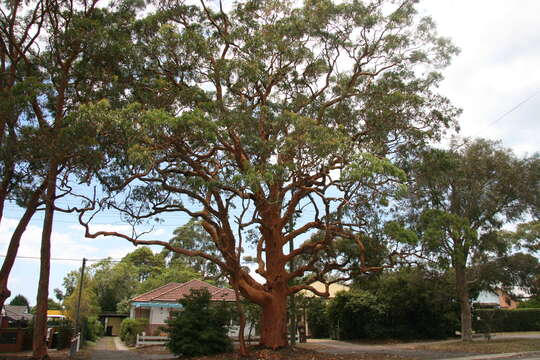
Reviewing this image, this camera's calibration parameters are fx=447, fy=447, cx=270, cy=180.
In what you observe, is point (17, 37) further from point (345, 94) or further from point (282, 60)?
point (345, 94)

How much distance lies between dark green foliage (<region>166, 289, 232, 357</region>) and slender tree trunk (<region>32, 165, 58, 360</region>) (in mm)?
4679

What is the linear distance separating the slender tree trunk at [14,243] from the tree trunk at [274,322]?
9768mm

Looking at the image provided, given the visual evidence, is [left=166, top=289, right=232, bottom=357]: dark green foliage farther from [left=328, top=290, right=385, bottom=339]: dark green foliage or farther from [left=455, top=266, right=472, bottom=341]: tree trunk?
[left=455, top=266, right=472, bottom=341]: tree trunk

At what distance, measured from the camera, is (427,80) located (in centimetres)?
1772

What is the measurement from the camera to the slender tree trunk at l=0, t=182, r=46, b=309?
16797mm

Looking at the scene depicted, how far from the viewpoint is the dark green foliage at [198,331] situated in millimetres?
17531

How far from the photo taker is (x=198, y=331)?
17781 millimetres

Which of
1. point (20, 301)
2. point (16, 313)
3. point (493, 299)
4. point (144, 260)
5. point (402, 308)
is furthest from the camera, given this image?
point (20, 301)

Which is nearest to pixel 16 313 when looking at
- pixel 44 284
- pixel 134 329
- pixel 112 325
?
pixel 112 325

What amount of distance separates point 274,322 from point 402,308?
52.3ft

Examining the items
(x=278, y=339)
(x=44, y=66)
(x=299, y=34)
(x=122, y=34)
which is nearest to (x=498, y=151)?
(x=299, y=34)

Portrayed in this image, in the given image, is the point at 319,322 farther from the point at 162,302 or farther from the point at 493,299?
the point at 493,299

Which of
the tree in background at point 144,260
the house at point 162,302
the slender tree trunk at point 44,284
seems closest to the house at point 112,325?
the tree in background at point 144,260

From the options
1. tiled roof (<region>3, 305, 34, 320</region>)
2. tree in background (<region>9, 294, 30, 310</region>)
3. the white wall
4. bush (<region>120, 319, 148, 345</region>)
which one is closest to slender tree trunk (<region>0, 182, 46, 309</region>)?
bush (<region>120, 319, 148, 345</region>)
